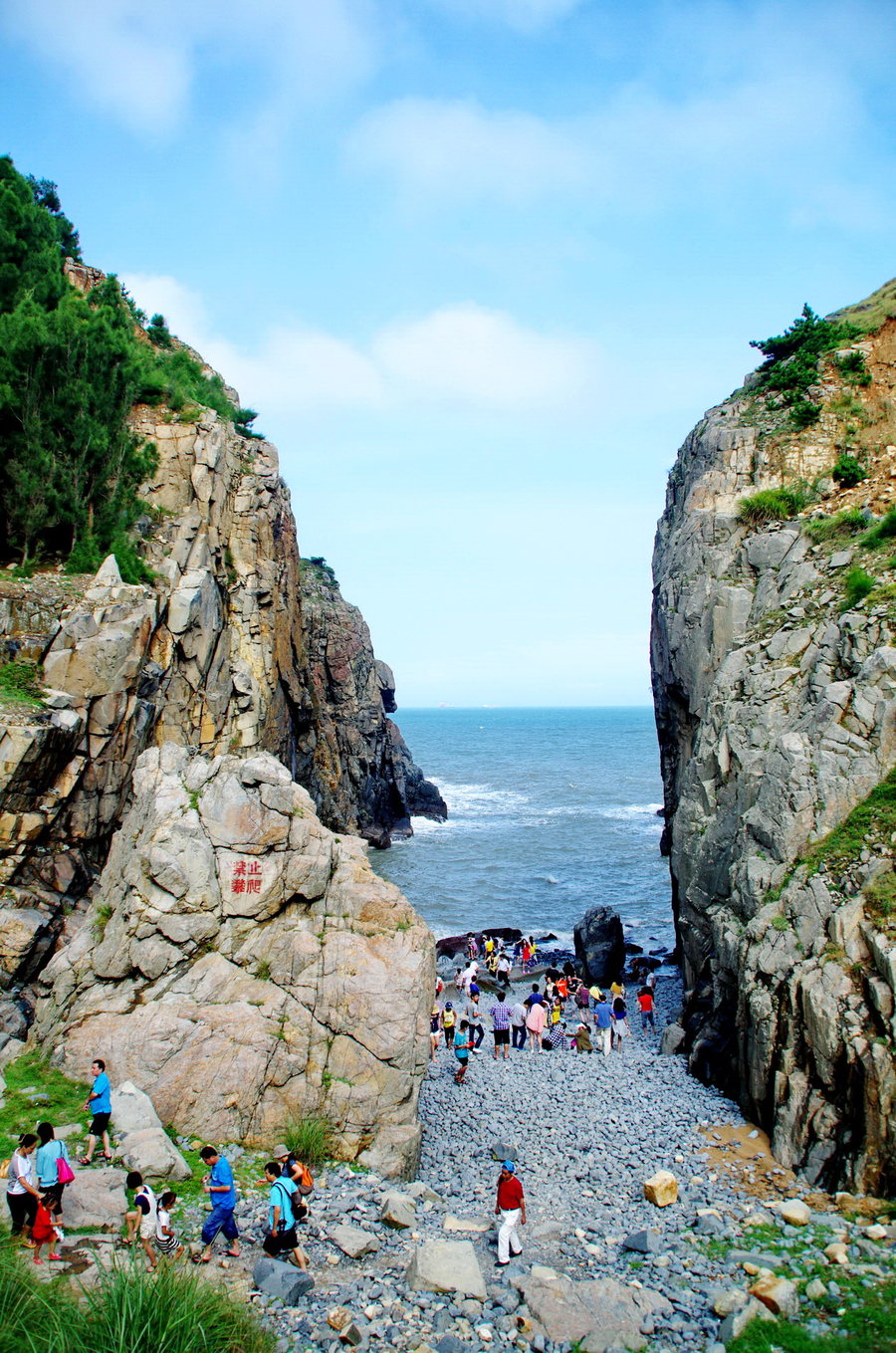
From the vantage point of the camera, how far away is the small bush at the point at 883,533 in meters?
20.8

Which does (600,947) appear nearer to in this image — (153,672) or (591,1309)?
(153,672)

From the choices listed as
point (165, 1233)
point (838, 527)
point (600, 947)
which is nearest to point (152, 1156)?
point (165, 1233)

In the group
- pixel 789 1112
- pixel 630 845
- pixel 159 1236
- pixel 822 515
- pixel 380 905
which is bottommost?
pixel 630 845

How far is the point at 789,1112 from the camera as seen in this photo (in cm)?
1362

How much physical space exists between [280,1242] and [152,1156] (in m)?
2.37

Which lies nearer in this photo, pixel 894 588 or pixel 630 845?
pixel 894 588

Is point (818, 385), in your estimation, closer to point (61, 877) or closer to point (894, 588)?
point (894, 588)

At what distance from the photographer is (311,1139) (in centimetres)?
1230

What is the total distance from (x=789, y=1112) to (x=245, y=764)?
12.0 metres

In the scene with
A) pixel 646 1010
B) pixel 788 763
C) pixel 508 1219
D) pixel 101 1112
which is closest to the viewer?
pixel 508 1219

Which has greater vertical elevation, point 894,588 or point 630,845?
point 894,588

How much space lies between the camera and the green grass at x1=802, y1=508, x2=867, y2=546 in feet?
74.0

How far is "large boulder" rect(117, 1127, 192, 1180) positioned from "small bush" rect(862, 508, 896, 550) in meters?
21.2

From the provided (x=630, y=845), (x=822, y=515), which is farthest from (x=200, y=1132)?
(x=630, y=845)
